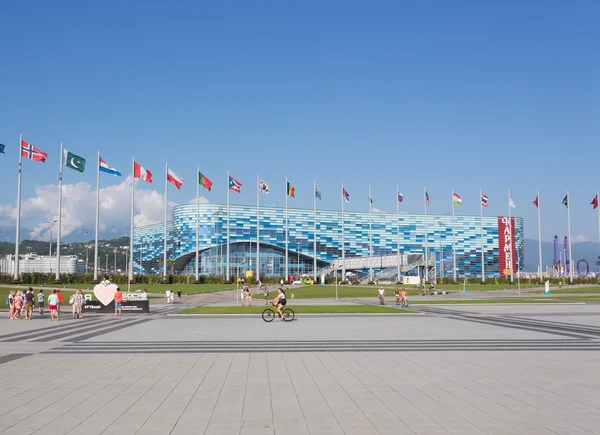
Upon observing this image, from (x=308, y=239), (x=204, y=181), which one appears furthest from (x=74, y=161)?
(x=308, y=239)

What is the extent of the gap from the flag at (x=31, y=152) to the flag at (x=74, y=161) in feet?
8.93

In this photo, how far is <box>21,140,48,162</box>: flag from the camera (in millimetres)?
56406

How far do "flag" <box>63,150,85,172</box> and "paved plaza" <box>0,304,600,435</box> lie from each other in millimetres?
39395

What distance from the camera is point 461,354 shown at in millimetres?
17266

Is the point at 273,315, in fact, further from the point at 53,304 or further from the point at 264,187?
the point at 264,187

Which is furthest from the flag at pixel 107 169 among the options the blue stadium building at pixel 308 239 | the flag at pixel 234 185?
the blue stadium building at pixel 308 239

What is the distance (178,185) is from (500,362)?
61.4m

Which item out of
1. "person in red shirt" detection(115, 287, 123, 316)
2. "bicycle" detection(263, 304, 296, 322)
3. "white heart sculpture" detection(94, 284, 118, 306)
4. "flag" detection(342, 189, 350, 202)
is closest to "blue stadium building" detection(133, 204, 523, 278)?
"flag" detection(342, 189, 350, 202)

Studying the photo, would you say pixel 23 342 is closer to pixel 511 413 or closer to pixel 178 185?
pixel 511 413

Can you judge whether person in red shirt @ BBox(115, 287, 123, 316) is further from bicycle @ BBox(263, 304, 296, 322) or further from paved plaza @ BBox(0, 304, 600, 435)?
paved plaza @ BBox(0, 304, 600, 435)

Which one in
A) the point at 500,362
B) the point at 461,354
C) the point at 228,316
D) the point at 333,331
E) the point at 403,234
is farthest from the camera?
the point at 403,234

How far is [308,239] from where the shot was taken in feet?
526

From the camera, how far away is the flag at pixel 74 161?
59.7 m

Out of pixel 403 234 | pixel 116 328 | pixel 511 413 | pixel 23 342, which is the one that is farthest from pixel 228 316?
pixel 403 234
